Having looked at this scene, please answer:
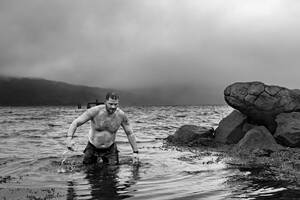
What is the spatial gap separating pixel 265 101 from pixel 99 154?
30.3 ft

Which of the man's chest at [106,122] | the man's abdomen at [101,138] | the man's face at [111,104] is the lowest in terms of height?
the man's abdomen at [101,138]

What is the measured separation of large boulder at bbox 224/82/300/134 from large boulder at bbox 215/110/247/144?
0.55m

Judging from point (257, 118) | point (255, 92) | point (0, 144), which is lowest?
point (0, 144)

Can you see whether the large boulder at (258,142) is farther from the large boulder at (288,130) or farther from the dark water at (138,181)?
the dark water at (138,181)

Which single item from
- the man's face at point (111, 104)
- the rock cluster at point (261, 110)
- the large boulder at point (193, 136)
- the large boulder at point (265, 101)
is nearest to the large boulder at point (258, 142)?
the rock cluster at point (261, 110)

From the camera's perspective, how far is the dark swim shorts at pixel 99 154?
42.3 ft

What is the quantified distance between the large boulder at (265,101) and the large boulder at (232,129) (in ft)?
1.80

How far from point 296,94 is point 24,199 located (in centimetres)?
1477

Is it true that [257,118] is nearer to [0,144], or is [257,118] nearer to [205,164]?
[205,164]

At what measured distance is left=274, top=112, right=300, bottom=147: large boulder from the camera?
16625mm

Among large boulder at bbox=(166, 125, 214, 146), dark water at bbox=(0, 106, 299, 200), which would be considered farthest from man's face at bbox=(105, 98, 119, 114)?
large boulder at bbox=(166, 125, 214, 146)

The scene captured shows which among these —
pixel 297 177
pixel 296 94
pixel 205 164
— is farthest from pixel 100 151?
pixel 296 94

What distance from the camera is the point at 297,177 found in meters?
10.1

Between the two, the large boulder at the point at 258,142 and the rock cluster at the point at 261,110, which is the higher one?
the rock cluster at the point at 261,110
